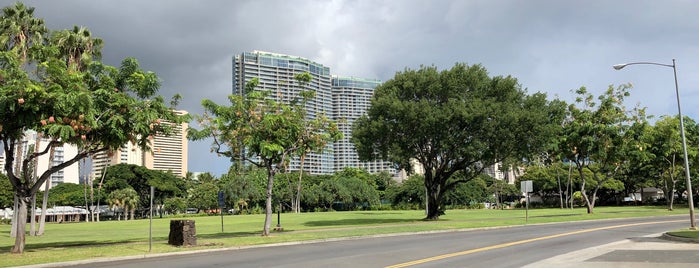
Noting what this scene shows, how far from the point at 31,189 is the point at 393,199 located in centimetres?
9312

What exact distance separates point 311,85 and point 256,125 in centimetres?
2339

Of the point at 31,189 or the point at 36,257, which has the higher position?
the point at 31,189

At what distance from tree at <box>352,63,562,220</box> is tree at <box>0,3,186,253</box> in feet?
59.9

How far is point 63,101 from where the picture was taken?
602 inches

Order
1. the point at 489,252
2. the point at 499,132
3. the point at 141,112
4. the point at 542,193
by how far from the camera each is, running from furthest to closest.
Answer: the point at 542,193 < the point at 499,132 < the point at 141,112 < the point at 489,252

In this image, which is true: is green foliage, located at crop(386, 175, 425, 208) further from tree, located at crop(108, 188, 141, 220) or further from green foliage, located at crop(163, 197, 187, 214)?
tree, located at crop(108, 188, 141, 220)

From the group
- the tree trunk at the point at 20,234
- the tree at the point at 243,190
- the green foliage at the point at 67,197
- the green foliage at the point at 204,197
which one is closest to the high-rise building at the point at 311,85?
the tree trunk at the point at 20,234

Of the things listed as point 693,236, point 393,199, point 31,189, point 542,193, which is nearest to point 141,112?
point 31,189

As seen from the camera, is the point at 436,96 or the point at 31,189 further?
the point at 436,96

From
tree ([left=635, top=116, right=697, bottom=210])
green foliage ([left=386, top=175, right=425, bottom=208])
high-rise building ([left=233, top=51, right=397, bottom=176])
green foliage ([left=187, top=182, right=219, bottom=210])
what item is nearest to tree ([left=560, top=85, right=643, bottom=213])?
tree ([left=635, top=116, right=697, bottom=210])

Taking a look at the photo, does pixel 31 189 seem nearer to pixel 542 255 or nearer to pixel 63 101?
pixel 63 101

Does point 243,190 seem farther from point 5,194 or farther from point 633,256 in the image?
point 633,256

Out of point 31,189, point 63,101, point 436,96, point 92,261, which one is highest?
point 436,96

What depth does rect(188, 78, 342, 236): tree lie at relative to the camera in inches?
965
